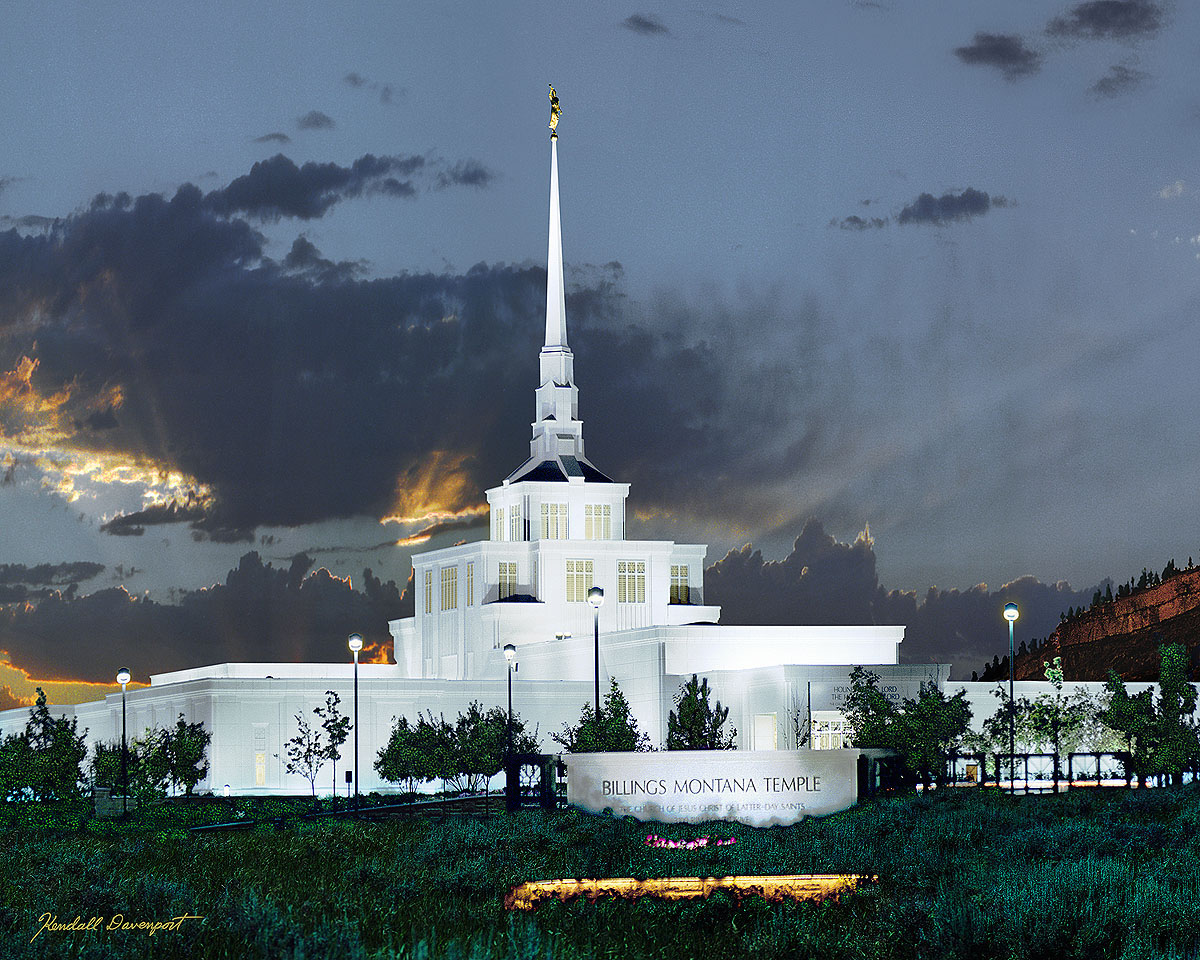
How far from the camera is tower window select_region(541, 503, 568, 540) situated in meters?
98.0

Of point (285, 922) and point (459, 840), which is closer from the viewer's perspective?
point (285, 922)

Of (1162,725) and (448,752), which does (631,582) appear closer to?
(448,752)

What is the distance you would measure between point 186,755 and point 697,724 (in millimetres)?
21157

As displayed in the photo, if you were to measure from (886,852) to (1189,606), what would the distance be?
115 meters

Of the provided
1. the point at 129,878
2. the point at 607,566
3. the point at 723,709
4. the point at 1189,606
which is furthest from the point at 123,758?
the point at 1189,606

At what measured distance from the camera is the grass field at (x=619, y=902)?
861 inches

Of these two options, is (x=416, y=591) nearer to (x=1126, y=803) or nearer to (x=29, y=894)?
(x=1126, y=803)

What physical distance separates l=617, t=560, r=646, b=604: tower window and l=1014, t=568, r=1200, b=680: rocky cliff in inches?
1859

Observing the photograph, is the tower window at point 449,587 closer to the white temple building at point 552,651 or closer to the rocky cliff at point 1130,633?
the white temple building at point 552,651

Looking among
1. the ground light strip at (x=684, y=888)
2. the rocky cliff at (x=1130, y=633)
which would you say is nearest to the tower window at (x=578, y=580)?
the rocky cliff at (x=1130, y=633)

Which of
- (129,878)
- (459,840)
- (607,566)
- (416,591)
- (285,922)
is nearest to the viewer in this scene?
(285,922)

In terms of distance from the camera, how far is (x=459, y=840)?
33.5 metres
